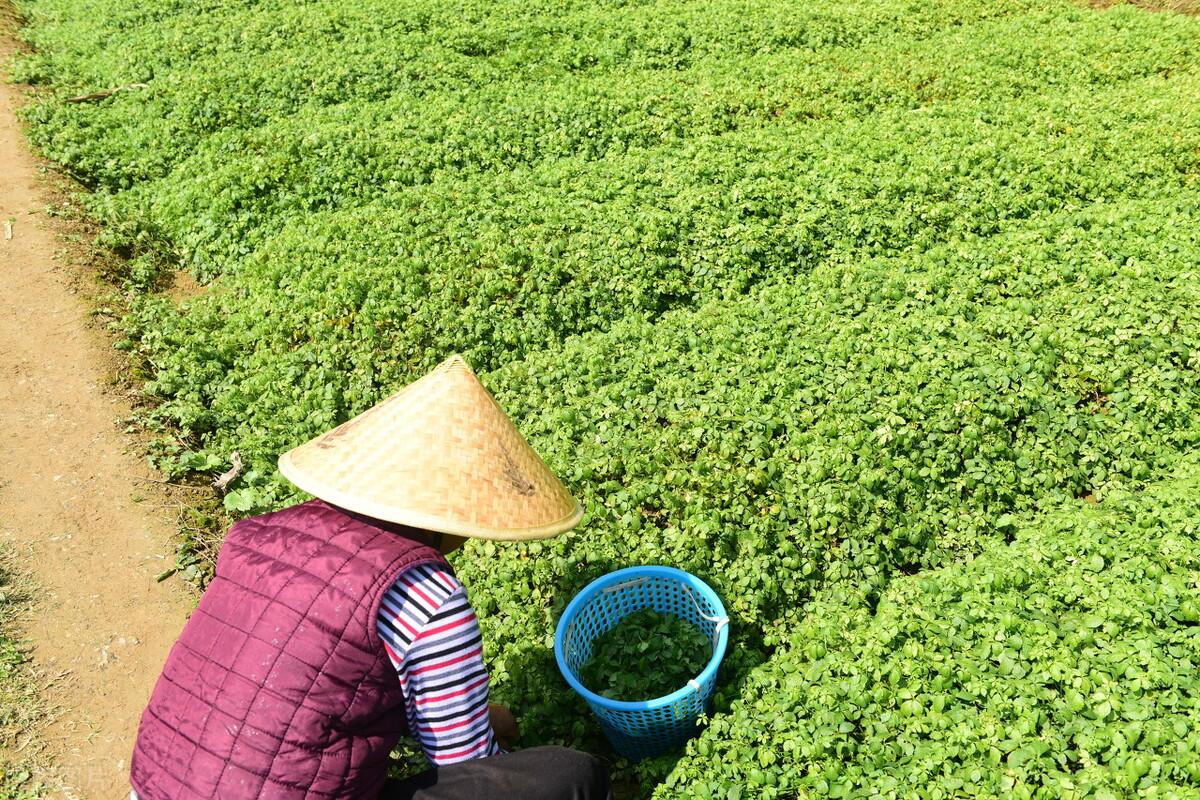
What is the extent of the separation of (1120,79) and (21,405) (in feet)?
46.1

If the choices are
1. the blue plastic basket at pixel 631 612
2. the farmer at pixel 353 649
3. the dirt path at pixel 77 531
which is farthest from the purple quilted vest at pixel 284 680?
the dirt path at pixel 77 531

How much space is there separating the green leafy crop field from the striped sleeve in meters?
1.49

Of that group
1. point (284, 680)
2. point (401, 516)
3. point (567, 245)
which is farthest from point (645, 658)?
point (567, 245)

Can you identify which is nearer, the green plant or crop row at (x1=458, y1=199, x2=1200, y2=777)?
the green plant

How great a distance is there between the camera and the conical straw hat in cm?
294

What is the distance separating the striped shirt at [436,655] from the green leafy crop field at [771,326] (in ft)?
4.85

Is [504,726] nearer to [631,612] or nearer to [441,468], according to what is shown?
[631,612]

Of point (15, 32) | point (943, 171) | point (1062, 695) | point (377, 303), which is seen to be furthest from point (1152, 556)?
point (15, 32)

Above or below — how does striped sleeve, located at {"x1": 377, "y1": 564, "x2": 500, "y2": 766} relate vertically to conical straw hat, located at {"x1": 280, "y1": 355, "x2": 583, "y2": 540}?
below

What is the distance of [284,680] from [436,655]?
47 centimetres

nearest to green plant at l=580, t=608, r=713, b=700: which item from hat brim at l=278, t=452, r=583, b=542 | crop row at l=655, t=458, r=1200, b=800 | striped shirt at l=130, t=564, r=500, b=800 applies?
crop row at l=655, t=458, r=1200, b=800

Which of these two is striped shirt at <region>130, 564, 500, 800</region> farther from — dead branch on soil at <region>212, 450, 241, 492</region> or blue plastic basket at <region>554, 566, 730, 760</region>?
dead branch on soil at <region>212, 450, 241, 492</region>

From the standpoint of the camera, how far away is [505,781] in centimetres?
297

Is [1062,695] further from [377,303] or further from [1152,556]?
[377,303]
